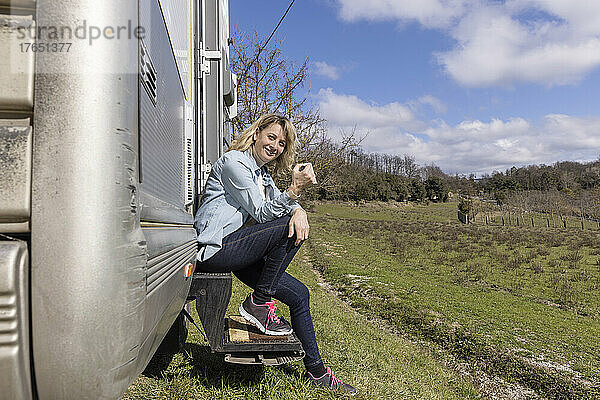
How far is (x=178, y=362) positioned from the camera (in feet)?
13.0

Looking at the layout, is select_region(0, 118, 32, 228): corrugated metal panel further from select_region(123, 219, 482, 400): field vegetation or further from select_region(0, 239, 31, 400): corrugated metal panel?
select_region(123, 219, 482, 400): field vegetation

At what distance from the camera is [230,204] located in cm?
309

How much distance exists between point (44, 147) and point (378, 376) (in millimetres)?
4164

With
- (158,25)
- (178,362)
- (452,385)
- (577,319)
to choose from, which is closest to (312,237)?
(577,319)

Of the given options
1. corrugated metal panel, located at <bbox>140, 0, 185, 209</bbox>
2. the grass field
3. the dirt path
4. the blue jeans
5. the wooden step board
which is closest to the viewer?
corrugated metal panel, located at <bbox>140, 0, 185, 209</bbox>

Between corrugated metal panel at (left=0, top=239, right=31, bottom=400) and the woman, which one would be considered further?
the woman

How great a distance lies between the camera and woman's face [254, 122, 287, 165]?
3363 millimetres

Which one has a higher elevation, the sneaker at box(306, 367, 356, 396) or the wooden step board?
the wooden step board

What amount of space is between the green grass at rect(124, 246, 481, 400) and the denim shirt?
1113 mm

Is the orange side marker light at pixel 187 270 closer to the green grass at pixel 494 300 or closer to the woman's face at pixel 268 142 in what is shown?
the woman's face at pixel 268 142

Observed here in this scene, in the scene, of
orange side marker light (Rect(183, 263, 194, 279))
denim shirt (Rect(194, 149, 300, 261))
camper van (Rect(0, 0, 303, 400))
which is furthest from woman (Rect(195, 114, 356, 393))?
camper van (Rect(0, 0, 303, 400))

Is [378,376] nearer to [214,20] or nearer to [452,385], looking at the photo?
[452,385]

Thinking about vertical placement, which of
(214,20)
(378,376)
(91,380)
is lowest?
(378,376)

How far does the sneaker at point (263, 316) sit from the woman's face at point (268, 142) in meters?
0.94
